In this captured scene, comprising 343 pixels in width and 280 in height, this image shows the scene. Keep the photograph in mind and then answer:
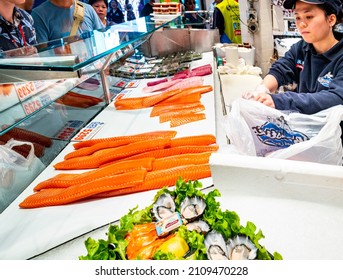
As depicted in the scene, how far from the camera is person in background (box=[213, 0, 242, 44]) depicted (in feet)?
17.2

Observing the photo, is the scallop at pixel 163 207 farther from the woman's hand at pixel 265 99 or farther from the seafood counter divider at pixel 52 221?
the woman's hand at pixel 265 99

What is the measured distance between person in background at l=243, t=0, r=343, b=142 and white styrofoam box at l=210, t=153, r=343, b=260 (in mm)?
509

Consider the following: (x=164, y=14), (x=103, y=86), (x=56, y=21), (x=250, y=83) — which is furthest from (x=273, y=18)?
(x=56, y=21)

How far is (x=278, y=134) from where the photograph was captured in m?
1.43

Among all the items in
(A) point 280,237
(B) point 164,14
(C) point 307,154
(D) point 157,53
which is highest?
(B) point 164,14

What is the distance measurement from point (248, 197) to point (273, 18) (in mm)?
3217

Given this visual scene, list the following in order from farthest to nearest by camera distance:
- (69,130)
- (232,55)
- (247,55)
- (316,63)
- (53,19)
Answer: (247,55) → (232,55) → (53,19) → (69,130) → (316,63)

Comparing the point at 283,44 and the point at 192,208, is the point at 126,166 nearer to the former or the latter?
the point at 192,208

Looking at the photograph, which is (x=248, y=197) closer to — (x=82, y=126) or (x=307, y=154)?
(x=307, y=154)

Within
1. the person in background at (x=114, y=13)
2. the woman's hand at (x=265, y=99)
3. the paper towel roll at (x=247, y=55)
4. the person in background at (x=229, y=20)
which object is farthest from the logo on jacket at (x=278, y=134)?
the person in background at (x=114, y=13)

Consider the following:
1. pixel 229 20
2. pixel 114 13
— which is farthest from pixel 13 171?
pixel 114 13

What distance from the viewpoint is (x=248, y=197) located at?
4.01 ft

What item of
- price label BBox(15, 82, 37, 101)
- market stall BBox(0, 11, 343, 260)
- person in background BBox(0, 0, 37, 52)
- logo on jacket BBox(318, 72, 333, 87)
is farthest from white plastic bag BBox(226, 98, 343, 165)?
person in background BBox(0, 0, 37, 52)

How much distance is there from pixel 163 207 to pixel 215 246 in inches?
10.1
